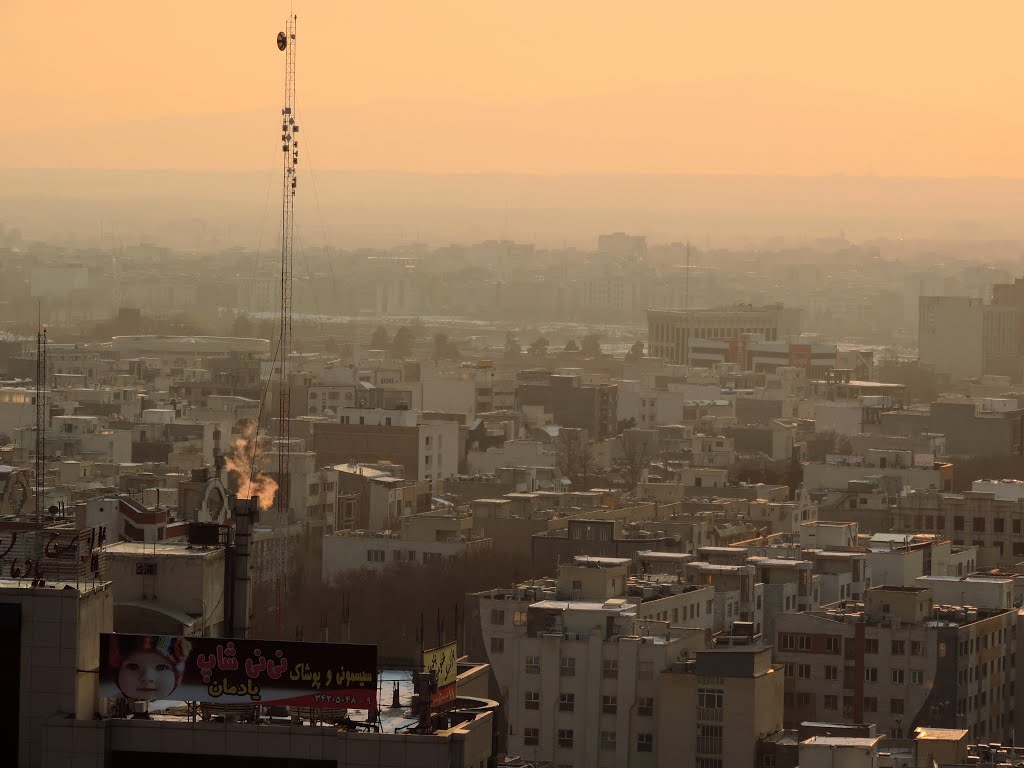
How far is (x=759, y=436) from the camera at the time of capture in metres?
72.1

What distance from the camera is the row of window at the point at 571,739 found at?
30.2 metres

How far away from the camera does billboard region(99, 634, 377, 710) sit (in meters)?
17.5

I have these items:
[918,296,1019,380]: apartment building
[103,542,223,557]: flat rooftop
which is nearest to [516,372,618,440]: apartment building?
[918,296,1019,380]: apartment building

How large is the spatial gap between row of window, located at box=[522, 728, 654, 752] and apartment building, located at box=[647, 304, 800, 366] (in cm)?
10141

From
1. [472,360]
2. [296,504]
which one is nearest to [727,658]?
[296,504]

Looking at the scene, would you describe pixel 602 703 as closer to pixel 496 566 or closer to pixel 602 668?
pixel 602 668

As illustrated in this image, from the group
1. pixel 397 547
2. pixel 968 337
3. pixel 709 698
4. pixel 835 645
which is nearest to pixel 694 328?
pixel 968 337

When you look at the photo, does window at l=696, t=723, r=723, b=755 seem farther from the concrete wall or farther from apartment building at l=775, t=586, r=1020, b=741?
the concrete wall

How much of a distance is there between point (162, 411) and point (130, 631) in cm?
4944

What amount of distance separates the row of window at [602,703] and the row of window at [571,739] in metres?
0.20

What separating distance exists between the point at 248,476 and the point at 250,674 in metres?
27.6

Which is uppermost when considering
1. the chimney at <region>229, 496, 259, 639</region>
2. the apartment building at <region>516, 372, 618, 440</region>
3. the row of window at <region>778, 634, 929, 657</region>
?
the apartment building at <region>516, 372, 618, 440</region>

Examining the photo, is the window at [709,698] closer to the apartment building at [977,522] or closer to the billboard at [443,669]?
the billboard at [443,669]

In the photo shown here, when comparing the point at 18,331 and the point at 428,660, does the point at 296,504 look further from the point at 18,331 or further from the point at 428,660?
the point at 18,331
